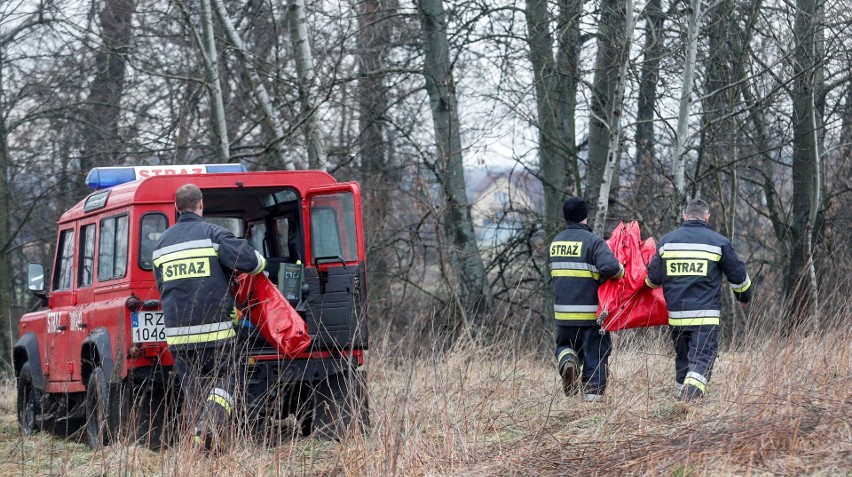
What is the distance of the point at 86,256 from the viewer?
26.9 feet

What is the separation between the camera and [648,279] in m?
7.64

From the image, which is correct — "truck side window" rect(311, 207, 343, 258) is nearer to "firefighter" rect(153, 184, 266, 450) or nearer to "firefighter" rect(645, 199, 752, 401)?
"firefighter" rect(153, 184, 266, 450)

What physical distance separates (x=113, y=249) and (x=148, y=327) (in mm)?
846

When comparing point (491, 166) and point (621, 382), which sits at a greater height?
point (491, 166)

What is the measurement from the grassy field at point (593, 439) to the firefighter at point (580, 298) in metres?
0.37

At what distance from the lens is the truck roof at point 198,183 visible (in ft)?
23.6

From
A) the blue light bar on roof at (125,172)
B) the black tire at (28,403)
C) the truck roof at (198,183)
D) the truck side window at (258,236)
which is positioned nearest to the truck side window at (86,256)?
the truck roof at (198,183)

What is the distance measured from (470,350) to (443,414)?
3149mm

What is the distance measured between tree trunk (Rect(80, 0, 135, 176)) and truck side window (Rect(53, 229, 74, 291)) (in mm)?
6493

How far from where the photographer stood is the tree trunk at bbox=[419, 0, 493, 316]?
13867 millimetres

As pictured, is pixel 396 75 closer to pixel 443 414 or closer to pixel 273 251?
pixel 273 251

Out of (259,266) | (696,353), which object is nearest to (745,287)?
(696,353)

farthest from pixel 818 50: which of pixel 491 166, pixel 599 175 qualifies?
pixel 491 166

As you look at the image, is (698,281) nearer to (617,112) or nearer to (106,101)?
(617,112)
